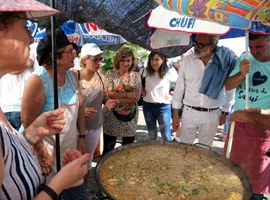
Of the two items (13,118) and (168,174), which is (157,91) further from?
(168,174)

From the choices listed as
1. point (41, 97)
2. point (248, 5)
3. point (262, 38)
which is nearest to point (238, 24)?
point (248, 5)

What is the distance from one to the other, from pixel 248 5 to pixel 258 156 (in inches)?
63.3

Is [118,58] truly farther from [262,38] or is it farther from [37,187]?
[37,187]

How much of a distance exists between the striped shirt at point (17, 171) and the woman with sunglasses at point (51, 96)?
32.4 inches

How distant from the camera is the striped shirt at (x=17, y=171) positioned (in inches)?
42.0

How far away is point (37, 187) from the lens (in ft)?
3.98

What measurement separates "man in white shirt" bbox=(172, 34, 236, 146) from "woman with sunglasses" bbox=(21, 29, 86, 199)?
59.8 inches

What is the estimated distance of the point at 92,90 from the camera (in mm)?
3500

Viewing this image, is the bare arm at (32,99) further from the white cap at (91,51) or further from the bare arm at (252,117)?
the bare arm at (252,117)

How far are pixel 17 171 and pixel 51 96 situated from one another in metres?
1.26

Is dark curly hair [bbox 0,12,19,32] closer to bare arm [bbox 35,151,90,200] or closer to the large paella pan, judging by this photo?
bare arm [bbox 35,151,90,200]

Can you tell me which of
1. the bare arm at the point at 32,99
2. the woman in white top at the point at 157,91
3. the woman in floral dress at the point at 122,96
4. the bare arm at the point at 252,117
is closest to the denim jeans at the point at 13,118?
the bare arm at the point at 32,99

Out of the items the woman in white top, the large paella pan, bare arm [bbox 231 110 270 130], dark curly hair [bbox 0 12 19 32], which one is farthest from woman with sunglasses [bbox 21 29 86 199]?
the woman in white top

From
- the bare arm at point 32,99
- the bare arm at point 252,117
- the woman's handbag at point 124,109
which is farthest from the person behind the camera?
the woman's handbag at point 124,109
